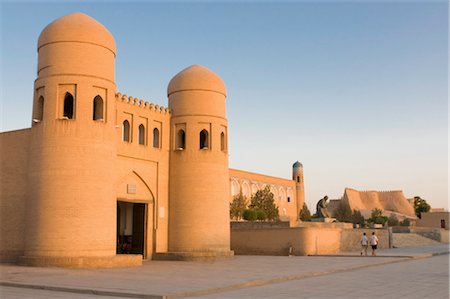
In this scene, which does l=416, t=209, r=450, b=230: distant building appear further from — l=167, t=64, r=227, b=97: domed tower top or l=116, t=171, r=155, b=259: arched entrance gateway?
l=116, t=171, r=155, b=259: arched entrance gateway

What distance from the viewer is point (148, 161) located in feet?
82.2

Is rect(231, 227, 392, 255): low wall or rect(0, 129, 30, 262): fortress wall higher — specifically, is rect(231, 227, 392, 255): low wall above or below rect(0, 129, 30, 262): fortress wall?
below

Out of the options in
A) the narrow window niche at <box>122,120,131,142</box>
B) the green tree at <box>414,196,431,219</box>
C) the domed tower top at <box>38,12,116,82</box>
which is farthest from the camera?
the green tree at <box>414,196,431,219</box>

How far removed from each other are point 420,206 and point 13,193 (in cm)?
9498

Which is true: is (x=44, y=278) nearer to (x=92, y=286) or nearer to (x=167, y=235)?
(x=92, y=286)

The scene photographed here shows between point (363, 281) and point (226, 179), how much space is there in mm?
12883

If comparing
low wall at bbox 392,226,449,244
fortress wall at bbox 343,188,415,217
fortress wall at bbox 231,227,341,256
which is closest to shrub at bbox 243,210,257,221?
fortress wall at bbox 231,227,341,256

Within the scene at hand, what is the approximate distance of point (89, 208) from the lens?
65.1ft

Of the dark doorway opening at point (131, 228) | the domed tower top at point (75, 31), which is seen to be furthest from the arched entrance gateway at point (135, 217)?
the domed tower top at point (75, 31)

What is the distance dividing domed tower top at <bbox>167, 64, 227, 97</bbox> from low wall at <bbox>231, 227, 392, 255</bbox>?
315 inches

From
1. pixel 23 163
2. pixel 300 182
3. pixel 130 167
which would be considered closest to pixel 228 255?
pixel 130 167

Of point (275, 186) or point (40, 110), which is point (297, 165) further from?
point (40, 110)

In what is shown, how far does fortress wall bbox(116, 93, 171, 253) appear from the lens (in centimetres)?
2355

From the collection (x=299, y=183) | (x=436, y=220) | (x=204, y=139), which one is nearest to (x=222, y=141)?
(x=204, y=139)
